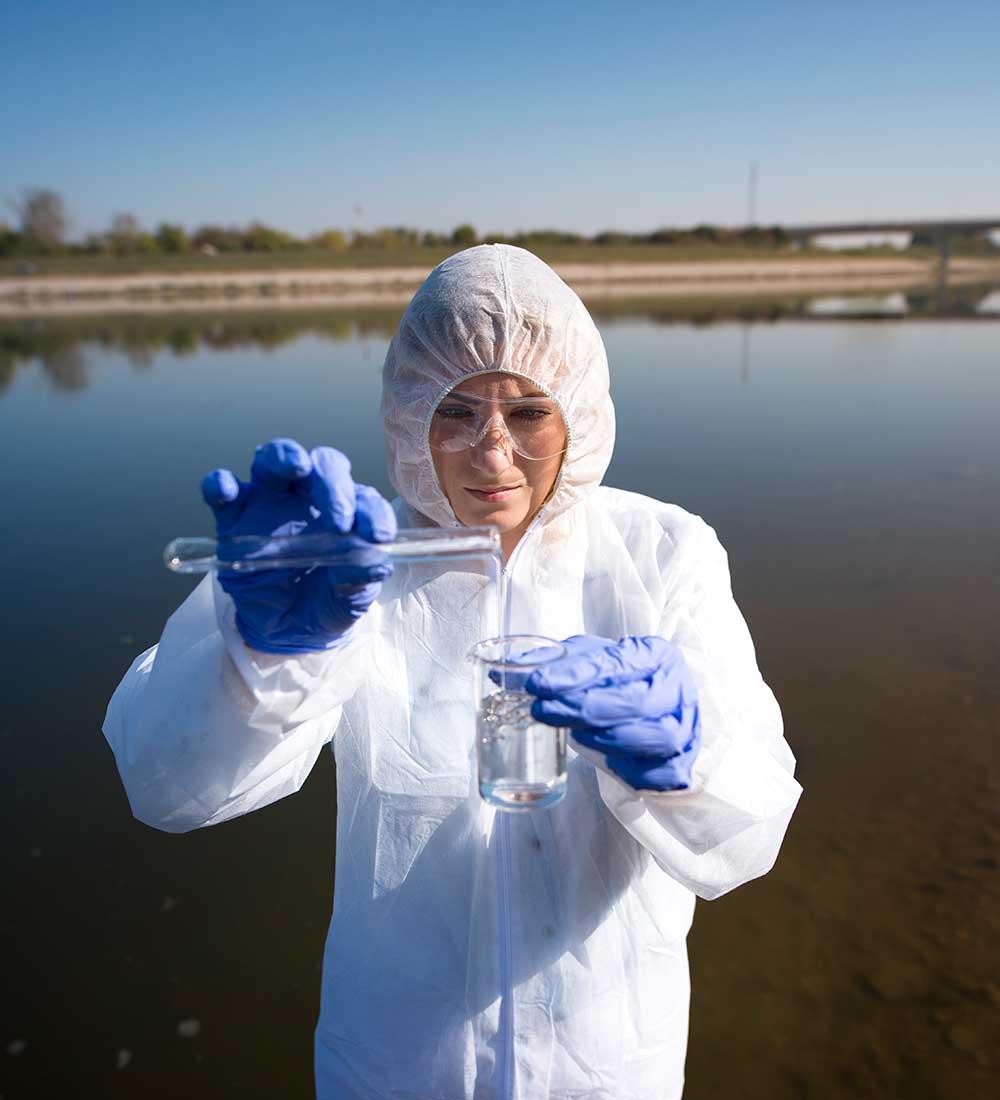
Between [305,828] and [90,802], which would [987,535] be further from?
[90,802]

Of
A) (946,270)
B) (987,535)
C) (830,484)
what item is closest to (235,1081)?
(987,535)

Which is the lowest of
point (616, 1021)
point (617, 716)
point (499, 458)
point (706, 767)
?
point (616, 1021)

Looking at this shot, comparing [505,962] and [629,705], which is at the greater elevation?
[629,705]

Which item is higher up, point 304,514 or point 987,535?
point 304,514

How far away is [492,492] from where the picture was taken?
1.73 metres

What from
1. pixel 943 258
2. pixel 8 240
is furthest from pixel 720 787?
pixel 8 240

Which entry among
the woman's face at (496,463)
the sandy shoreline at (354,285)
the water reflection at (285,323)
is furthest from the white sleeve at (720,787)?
the sandy shoreline at (354,285)

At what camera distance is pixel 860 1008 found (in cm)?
303

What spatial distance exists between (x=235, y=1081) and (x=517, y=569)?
2.35 meters

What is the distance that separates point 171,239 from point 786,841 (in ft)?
200

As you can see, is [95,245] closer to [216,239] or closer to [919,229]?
[216,239]

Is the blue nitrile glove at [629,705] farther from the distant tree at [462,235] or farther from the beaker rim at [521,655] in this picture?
the distant tree at [462,235]

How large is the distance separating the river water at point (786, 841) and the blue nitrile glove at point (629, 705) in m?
2.09

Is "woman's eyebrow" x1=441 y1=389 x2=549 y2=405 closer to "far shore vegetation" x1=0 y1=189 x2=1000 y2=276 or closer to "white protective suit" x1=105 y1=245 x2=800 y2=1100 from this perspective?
"white protective suit" x1=105 y1=245 x2=800 y2=1100
